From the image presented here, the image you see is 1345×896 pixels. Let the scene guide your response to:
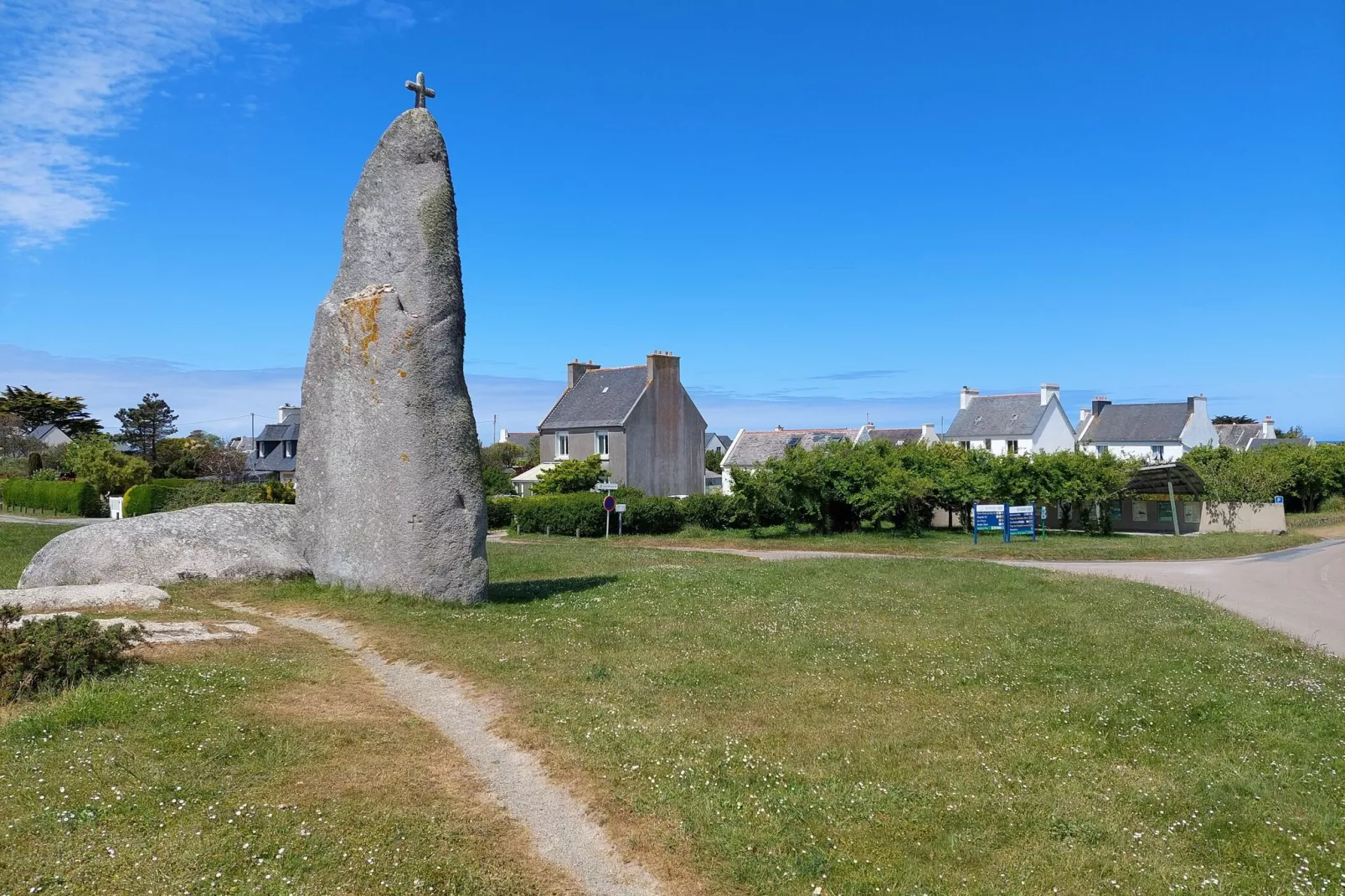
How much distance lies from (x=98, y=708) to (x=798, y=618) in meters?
10.1

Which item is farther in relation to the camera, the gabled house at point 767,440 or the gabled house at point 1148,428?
the gabled house at point 1148,428

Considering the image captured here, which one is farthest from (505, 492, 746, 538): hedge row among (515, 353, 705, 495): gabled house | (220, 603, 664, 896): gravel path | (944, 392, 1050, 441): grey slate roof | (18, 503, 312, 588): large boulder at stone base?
(944, 392, 1050, 441): grey slate roof

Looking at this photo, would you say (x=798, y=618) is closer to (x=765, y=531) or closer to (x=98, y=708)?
(x=98, y=708)

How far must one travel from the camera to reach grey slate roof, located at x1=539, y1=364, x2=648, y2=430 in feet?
186

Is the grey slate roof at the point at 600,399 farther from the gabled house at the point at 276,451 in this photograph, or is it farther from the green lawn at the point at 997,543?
the gabled house at the point at 276,451

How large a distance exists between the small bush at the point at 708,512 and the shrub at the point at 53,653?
33662 mm

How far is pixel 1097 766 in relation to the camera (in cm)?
845

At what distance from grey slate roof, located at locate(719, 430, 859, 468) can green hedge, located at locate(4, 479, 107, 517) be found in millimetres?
38689

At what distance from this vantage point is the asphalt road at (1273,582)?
17.1 m

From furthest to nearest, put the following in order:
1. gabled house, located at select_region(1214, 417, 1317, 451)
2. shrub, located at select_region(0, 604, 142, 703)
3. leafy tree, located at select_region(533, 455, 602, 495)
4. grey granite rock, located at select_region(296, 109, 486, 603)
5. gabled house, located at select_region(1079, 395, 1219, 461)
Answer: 1. gabled house, located at select_region(1214, 417, 1317, 451)
2. gabled house, located at select_region(1079, 395, 1219, 461)
3. leafy tree, located at select_region(533, 455, 602, 495)
4. grey granite rock, located at select_region(296, 109, 486, 603)
5. shrub, located at select_region(0, 604, 142, 703)

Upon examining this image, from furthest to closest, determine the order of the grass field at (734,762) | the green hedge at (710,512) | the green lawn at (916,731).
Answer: the green hedge at (710,512)
the green lawn at (916,731)
the grass field at (734,762)

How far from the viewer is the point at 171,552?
52.3 ft

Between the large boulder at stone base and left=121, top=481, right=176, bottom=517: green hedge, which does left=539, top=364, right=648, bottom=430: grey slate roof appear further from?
the large boulder at stone base

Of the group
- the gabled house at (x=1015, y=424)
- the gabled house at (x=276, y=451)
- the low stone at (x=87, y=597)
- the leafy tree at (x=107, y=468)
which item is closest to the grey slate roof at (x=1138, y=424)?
the gabled house at (x=1015, y=424)
